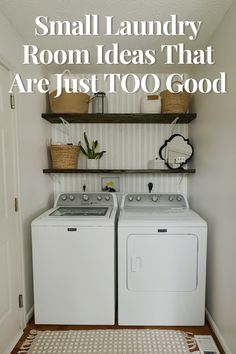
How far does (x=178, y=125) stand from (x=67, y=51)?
1.34 meters

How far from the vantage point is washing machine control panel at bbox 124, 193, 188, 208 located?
2496 mm

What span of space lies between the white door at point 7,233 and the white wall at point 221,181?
1.54 metres

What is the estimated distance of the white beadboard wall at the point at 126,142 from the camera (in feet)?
8.91

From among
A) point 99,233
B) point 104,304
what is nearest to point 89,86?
point 99,233

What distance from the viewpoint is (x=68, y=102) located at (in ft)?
7.70

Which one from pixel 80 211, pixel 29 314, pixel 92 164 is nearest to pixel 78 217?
pixel 80 211

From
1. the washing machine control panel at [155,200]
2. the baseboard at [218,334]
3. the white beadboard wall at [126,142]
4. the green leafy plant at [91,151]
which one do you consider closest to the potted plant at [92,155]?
the green leafy plant at [91,151]

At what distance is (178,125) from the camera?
271 centimetres

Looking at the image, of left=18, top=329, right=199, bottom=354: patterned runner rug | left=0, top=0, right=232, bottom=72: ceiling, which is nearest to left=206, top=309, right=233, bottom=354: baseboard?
left=18, top=329, right=199, bottom=354: patterned runner rug

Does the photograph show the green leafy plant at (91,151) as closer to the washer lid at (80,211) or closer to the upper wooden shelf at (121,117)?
the upper wooden shelf at (121,117)

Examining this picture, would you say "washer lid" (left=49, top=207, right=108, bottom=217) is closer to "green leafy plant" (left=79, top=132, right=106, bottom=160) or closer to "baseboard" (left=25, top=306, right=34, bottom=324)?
"green leafy plant" (left=79, top=132, right=106, bottom=160)

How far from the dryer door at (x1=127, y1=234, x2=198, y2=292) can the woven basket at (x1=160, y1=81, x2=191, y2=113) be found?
120cm

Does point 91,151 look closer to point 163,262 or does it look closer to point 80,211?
point 80,211

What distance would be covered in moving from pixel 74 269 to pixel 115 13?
6.26ft
